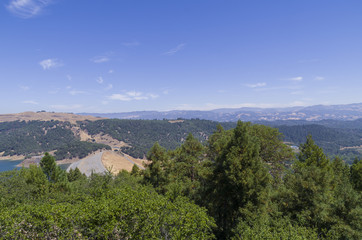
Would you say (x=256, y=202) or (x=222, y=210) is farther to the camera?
(x=222, y=210)

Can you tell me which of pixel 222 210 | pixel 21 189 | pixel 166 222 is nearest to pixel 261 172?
pixel 222 210

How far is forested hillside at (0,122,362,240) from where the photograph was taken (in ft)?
39.1

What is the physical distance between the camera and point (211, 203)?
23.5 metres

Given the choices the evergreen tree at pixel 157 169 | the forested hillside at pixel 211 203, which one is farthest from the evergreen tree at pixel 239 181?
the evergreen tree at pixel 157 169

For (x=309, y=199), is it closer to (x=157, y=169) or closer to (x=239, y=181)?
(x=239, y=181)

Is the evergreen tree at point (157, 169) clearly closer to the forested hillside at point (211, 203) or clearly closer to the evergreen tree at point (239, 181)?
the forested hillside at point (211, 203)

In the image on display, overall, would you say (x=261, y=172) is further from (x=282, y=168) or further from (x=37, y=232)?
(x=37, y=232)

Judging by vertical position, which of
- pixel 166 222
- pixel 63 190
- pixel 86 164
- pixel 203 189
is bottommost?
pixel 86 164

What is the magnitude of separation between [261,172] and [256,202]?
10.6 feet

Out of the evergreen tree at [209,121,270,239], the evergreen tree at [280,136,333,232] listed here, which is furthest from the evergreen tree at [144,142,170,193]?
the evergreen tree at [280,136,333,232]

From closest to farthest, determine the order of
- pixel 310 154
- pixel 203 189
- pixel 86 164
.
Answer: pixel 203 189
pixel 310 154
pixel 86 164

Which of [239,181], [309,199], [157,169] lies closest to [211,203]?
[239,181]

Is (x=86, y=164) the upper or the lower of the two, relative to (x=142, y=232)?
lower

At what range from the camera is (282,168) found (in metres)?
31.6
